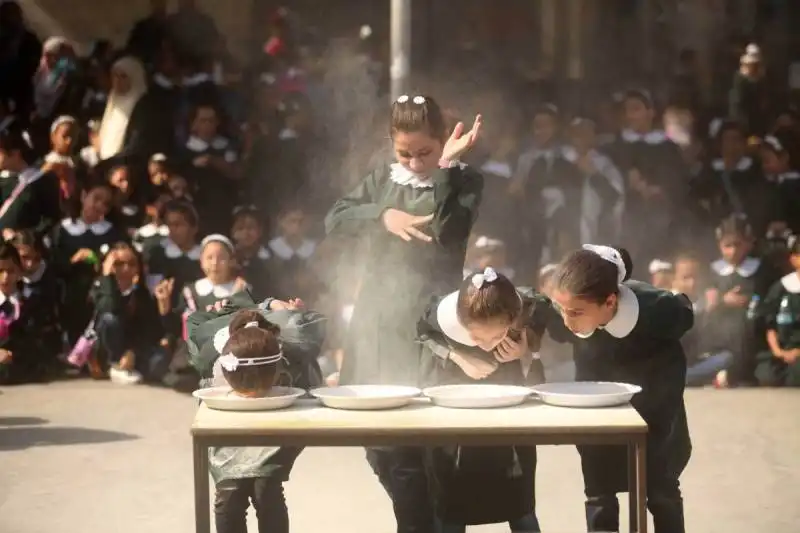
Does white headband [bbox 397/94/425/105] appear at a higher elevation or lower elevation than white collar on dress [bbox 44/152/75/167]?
higher

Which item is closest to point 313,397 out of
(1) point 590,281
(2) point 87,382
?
(1) point 590,281

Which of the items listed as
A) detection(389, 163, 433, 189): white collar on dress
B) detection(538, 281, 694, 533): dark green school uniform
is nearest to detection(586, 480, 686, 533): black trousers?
detection(538, 281, 694, 533): dark green school uniform

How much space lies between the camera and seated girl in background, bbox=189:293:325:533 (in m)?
3.31

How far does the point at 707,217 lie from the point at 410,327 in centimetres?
400

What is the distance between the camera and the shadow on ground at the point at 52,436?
17.9 feet

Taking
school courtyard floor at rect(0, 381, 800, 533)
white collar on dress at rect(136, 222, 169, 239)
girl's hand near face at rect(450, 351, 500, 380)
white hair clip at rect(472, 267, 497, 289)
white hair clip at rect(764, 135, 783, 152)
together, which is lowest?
school courtyard floor at rect(0, 381, 800, 533)

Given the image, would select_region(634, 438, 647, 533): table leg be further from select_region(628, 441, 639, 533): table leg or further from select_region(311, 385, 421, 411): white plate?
select_region(311, 385, 421, 411): white plate

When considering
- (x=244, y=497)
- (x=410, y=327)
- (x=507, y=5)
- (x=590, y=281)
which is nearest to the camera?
(x=590, y=281)

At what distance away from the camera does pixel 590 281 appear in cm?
321

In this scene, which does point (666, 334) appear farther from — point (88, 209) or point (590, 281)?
point (88, 209)

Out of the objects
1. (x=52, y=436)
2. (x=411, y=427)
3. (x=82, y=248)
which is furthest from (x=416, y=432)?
(x=82, y=248)

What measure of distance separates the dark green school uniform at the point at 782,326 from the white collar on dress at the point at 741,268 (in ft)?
0.49

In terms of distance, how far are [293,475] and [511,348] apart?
1.88 m

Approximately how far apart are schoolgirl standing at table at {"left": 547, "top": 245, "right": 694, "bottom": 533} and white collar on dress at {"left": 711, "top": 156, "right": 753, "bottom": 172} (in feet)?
13.5
